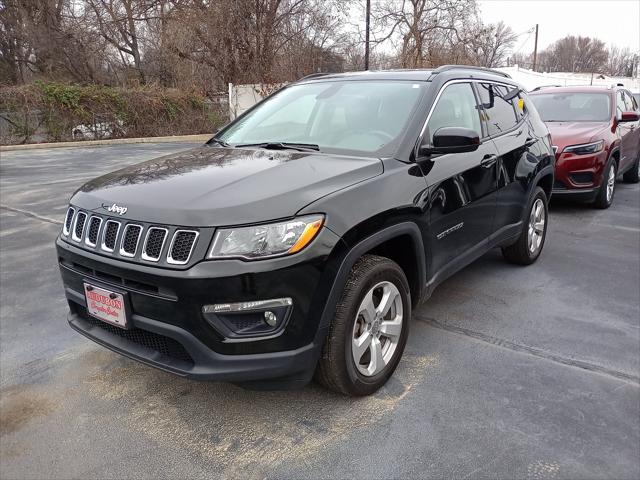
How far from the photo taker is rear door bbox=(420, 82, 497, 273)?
323cm

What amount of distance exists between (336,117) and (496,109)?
1579mm

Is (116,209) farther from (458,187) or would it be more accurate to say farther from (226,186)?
(458,187)

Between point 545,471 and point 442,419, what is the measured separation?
533mm

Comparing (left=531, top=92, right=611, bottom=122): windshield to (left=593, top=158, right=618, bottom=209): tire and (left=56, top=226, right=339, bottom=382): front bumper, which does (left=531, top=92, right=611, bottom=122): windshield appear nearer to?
(left=593, top=158, right=618, bottom=209): tire

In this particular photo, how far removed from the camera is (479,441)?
2500mm

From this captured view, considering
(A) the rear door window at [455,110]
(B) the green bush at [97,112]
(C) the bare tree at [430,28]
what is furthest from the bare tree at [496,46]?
(A) the rear door window at [455,110]

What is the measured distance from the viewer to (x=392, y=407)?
2789mm

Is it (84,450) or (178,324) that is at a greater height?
(178,324)

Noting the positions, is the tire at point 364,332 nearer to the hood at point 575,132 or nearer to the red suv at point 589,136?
the hood at point 575,132

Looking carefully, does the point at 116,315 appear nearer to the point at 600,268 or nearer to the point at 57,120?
the point at 600,268

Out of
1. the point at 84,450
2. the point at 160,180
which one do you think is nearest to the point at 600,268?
the point at 160,180

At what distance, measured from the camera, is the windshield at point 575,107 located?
781 centimetres

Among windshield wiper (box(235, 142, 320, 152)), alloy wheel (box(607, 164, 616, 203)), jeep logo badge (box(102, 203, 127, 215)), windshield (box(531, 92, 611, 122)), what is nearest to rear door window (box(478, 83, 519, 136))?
windshield wiper (box(235, 142, 320, 152))

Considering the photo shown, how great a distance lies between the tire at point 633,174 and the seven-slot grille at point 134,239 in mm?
9707
